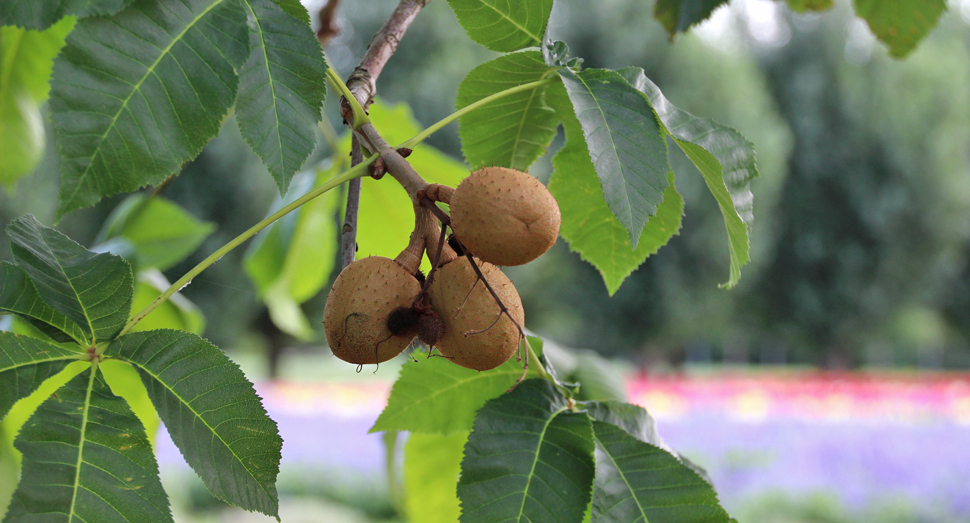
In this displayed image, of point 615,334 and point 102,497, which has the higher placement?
point 615,334

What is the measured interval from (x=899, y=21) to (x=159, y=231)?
114cm

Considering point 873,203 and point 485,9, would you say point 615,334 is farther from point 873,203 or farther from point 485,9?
point 485,9

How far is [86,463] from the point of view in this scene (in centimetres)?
40

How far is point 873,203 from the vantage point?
33.1ft

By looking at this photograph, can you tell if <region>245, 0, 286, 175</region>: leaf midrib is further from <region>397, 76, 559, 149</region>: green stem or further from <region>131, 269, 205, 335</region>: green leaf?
<region>131, 269, 205, 335</region>: green leaf

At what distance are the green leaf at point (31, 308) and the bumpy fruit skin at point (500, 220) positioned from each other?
0.86 feet

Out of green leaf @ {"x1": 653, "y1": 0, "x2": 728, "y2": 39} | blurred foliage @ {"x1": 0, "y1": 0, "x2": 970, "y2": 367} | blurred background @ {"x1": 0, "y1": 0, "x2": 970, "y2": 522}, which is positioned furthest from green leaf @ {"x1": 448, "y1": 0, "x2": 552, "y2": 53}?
blurred foliage @ {"x1": 0, "y1": 0, "x2": 970, "y2": 367}

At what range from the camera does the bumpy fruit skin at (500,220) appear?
0.40 metres

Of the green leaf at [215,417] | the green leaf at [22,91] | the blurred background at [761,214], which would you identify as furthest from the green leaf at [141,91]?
the blurred background at [761,214]

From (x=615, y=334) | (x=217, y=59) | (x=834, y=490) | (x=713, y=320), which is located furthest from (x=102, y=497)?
(x=713, y=320)

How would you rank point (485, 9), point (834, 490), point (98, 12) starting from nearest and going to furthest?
point (98, 12), point (485, 9), point (834, 490)

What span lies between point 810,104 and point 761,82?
0.84 meters

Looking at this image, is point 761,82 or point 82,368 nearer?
point 82,368

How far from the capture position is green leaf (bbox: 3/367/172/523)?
1.27 feet
